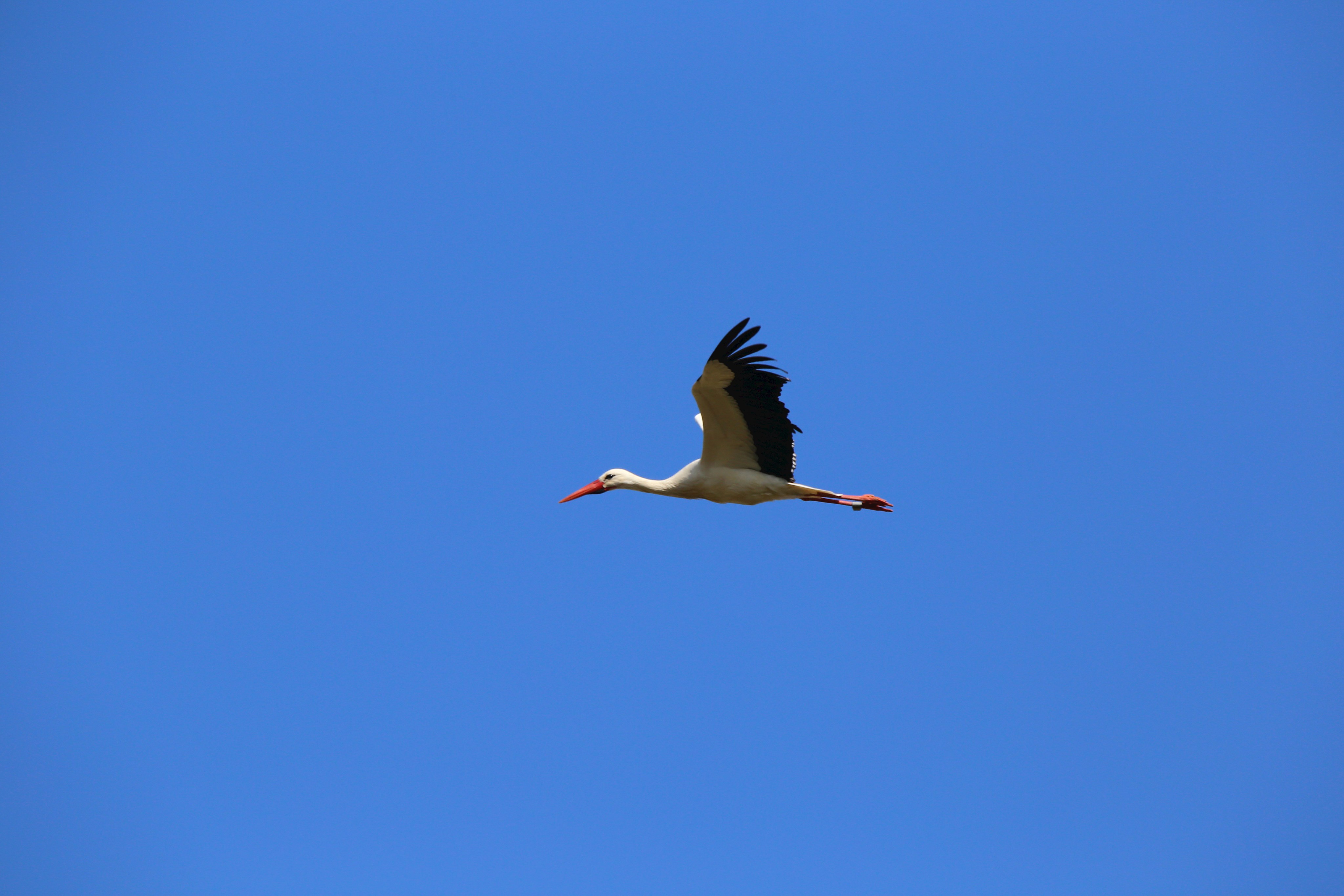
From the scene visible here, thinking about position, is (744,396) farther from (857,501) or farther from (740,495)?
(857,501)

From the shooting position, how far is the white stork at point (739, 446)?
10.8m

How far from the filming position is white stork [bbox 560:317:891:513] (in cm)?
1079

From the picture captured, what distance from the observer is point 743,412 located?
11.1m

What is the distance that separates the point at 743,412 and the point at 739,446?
20.6 inches

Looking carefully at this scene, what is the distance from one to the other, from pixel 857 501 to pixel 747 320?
2.75m

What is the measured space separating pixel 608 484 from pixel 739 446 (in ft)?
5.50

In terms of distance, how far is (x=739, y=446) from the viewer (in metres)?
11.5

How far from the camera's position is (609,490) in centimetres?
1252

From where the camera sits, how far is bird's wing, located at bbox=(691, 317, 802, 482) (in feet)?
35.2

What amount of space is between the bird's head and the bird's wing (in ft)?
3.25

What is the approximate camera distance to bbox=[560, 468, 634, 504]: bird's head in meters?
12.3

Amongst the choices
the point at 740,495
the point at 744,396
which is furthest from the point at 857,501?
the point at 744,396

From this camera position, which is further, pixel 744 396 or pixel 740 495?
pixel 740 495

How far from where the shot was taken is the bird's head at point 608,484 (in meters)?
12.3
